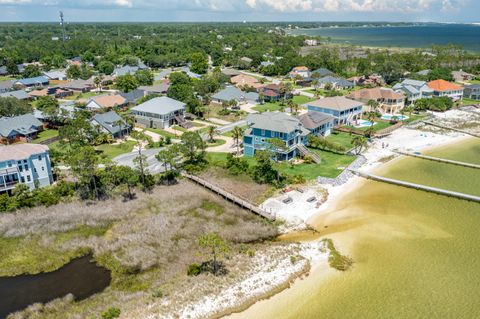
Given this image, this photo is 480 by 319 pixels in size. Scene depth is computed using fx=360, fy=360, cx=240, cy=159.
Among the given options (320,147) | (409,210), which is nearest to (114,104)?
(320,147)

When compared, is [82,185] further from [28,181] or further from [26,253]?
[26,253]

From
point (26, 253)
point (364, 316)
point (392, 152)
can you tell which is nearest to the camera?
point (364, 316)

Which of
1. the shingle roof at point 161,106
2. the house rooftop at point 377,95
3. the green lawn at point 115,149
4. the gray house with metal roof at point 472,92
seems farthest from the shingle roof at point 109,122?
the gray house with metal roof at point 472,92

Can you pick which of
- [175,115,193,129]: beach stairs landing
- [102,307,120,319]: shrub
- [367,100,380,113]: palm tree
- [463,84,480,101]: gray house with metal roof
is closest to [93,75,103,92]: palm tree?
[175,115,193,129]: beach stairs landing

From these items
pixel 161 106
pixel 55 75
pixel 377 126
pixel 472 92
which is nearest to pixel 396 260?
pixel 377 126

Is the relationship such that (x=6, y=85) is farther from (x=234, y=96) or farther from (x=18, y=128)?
(x=234, y=96)

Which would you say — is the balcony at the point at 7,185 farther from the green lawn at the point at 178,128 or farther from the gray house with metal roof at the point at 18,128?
the green lawn at the point at 178,128
